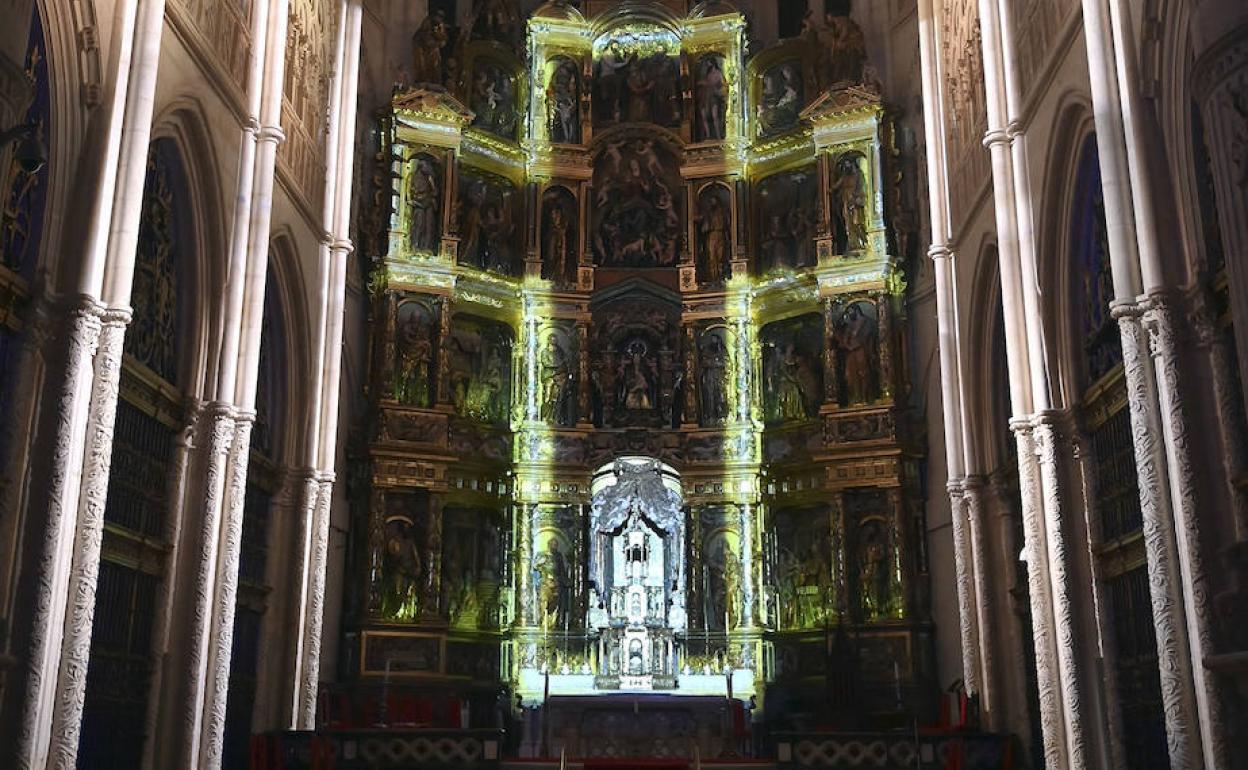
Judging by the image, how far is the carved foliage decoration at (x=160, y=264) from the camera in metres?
16.5

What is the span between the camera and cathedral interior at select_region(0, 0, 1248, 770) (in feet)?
42.9

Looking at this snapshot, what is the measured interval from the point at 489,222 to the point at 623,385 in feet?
15.5

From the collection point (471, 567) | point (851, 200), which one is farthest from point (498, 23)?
point (471, 567)

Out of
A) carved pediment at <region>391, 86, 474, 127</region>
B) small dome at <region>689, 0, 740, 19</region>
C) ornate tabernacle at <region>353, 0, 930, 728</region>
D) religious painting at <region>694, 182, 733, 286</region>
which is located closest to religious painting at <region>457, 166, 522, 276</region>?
ornate tabernacle at <region>353, 0, 930, 728</region>

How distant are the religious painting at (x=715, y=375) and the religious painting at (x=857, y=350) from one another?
2528mm

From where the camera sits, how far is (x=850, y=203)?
25.9 m

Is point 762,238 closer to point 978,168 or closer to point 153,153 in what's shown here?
point 978,168

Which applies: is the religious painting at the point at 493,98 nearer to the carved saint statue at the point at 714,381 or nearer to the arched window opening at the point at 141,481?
the carved saint statue at the point at 714,381

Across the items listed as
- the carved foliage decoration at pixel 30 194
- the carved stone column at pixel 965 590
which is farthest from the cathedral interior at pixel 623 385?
the carved stone column at pixel 965 590

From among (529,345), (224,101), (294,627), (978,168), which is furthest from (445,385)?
(978,168)

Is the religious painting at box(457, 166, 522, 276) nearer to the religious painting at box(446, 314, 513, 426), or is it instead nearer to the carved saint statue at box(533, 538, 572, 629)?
the religious painting at box(446, 314, 513, 426)

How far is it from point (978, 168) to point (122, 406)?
1410cm

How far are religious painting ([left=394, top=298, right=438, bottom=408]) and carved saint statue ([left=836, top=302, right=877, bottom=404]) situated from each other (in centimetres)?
841

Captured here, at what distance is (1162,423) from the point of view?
12938mm
